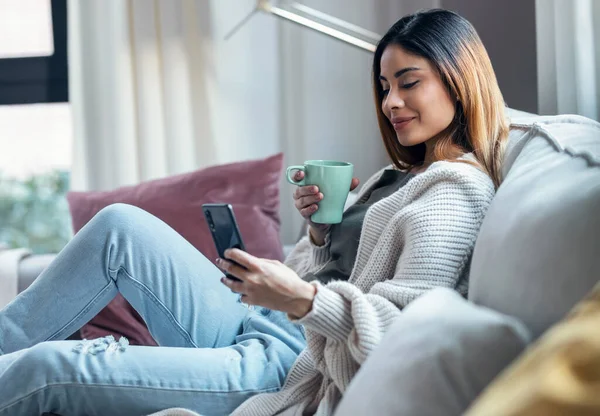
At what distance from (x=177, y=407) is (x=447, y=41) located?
0.82 meters

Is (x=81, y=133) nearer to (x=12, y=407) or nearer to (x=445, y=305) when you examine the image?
(x=12, y=407)

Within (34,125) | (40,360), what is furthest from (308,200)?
(34,125)

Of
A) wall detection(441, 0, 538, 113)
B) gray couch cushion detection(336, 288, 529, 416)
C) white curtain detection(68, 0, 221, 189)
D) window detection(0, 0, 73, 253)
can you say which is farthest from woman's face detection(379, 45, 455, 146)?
window detection(0, 0, 73, 253)

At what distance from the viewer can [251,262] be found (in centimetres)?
113

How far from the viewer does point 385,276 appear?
135 cm

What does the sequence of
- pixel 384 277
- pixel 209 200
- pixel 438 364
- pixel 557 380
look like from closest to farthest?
pixel 557 380
pixel 438 364
pixel 384 277
pixel 209 200

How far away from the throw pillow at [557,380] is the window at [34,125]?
2564 millimetres

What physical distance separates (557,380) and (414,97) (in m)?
1.02

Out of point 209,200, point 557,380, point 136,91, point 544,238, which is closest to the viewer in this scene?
point 557,380

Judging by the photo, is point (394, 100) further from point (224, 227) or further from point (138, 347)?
point (138, 347)

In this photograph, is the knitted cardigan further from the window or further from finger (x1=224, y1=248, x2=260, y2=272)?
the window

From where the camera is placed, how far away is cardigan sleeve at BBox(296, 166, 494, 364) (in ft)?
3.77

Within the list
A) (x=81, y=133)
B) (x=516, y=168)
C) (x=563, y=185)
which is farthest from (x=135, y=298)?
(x=81, y=133)

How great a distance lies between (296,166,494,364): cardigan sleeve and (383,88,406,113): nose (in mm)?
208
